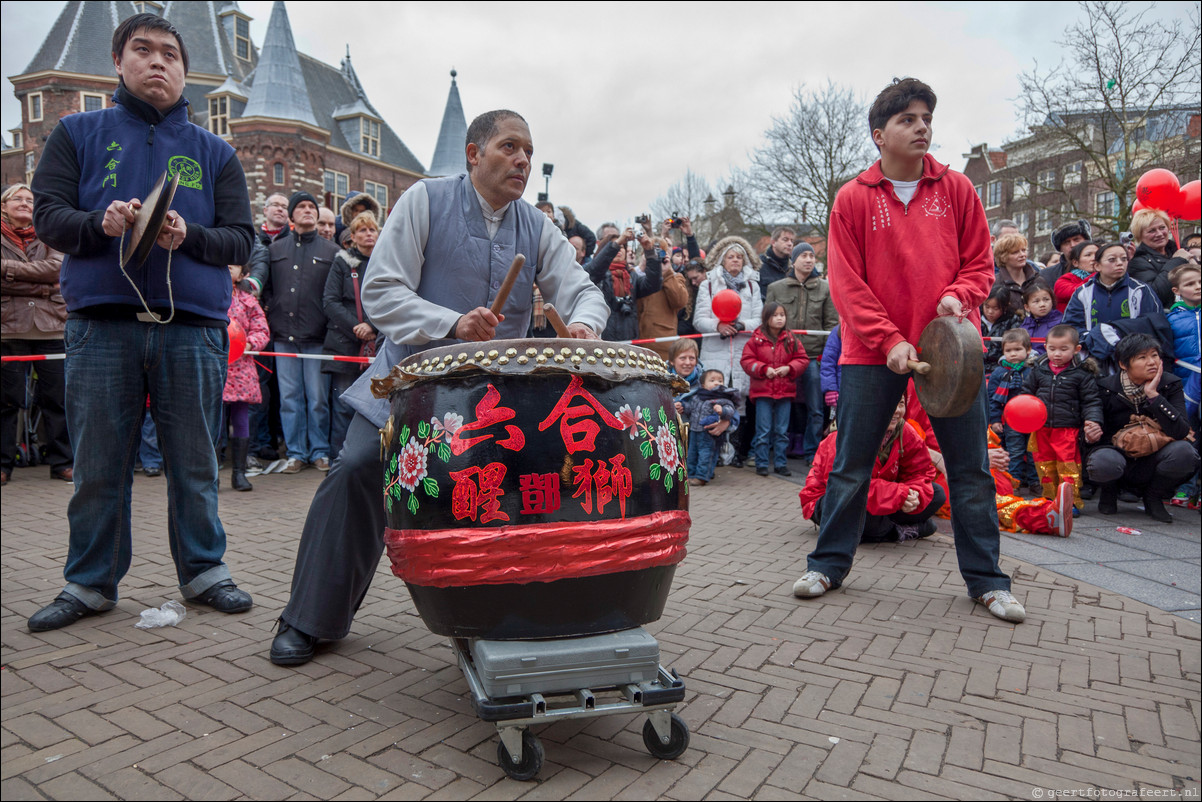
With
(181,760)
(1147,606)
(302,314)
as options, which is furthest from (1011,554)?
(302,314)

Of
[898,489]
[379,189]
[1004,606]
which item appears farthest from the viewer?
[379,189]

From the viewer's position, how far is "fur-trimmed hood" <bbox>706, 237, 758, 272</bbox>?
908cm

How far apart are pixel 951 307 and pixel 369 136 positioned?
51.4 m

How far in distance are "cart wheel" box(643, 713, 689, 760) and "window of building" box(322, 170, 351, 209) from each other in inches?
1859

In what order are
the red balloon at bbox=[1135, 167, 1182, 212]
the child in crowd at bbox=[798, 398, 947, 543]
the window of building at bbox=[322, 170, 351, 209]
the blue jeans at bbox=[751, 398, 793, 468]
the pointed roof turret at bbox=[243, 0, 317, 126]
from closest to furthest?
the child in crowd at bbox=[798, 398, 947, 543], the blue jeans at bbox=[751, 398, 793, 468], the red balloon at bbox=[1135, 167, 1182, 212], the pointed roof turret at bbox=[243, 0, 317, 126], the window of building at bbox=[322, 170, 351, 209]

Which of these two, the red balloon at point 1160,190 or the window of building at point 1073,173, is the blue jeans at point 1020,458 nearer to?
the red balloon at point 1160,190

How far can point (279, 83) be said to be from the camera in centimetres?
4250

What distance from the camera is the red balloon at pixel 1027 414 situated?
6.25m

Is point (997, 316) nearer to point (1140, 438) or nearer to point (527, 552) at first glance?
point (1140, 438)

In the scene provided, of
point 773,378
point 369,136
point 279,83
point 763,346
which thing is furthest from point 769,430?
point 369,136

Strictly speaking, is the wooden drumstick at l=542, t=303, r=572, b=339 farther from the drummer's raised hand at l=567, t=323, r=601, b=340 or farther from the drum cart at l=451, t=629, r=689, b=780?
the drum cart at l=451, t=629, r=689, b=780

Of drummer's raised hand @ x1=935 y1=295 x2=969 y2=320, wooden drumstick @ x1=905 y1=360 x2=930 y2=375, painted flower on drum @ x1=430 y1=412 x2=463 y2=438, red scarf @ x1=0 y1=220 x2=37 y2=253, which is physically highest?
red scarf @ x1=0 y1=220 x2=37 y2=253

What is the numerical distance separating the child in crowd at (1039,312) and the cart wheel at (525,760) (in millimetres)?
6406

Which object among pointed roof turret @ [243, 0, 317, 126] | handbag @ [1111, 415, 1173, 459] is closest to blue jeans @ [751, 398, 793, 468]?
handbag @ [1111, 415, 1173, 459]
